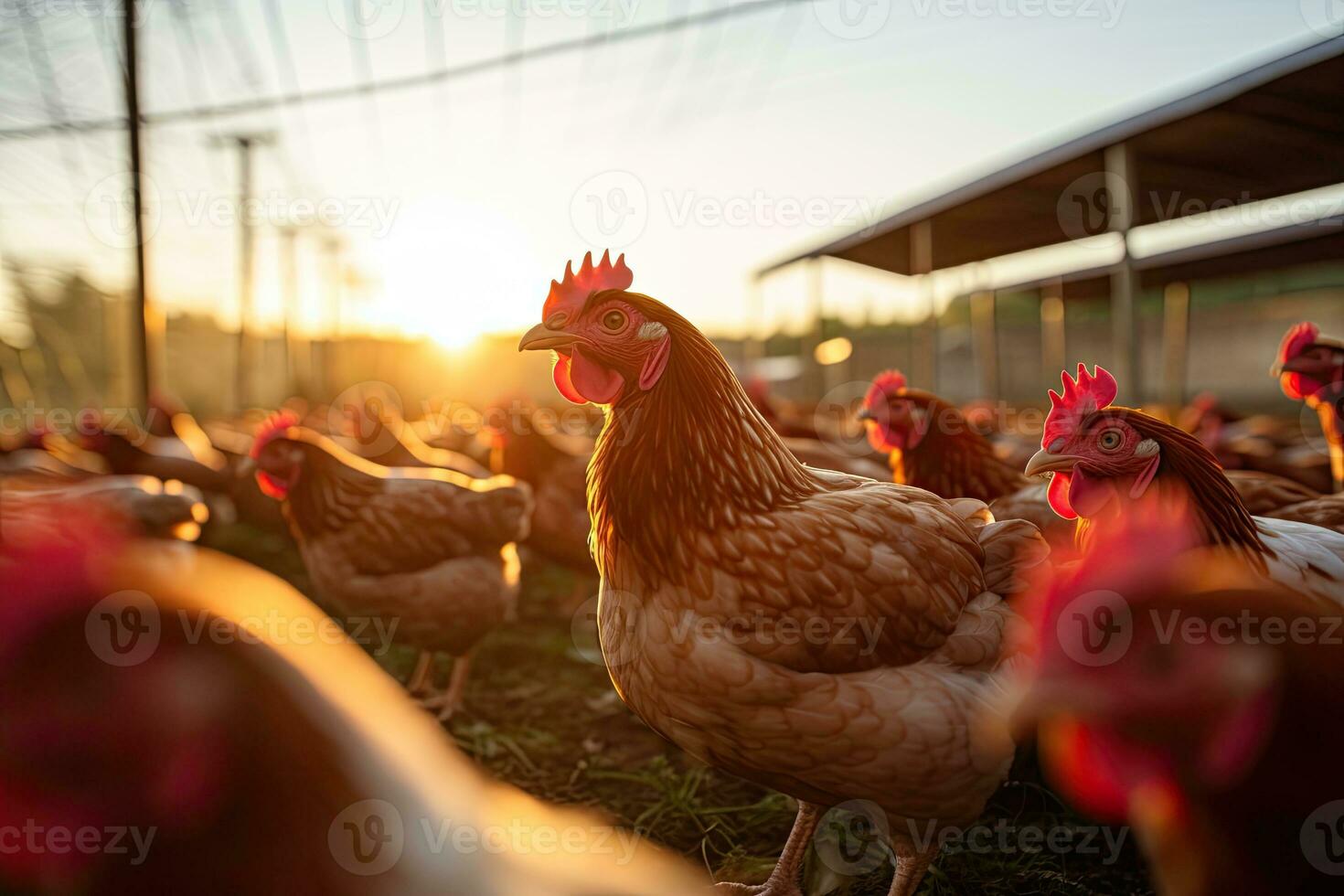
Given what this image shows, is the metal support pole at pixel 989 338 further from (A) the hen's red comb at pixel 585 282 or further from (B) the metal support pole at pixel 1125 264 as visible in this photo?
(A) the hen's red comb at pixel 585 282

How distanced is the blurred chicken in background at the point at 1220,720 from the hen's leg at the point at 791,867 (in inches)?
55.7

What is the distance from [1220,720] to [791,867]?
1739 mm

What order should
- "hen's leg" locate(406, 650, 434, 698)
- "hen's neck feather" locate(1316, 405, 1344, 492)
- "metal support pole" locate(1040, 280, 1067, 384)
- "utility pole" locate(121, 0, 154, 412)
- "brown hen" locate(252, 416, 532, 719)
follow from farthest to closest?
"metal support pole" locate(1040, 280, 1067, 384), "utility pole" locate(121, 0, 154, 412), "hen's leg" locate(406, 650, 434, 698), "brown hen" locate(252, 416, 532, 719), "hen's neck feather" locate(1316, 405, 1344, 492)

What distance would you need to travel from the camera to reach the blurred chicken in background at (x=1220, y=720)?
91cm

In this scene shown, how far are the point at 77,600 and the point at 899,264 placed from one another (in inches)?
505

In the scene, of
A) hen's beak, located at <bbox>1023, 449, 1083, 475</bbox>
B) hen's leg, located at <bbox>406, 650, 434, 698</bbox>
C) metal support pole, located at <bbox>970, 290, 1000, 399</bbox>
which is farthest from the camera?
metal support pole, located at <bbox>970, 290, 1000, 399</bbox>

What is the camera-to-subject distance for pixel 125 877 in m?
0.49

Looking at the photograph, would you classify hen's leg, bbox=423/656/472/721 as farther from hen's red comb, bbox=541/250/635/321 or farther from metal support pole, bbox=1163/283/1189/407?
metal support pole, bbox=1163/283/1189/407

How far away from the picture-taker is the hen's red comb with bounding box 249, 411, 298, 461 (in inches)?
163

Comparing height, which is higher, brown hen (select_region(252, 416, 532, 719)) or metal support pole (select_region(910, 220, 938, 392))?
metal support pole (select_region(910, 220, 938, 392))

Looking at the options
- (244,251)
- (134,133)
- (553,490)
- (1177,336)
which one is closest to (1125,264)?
(553,490)

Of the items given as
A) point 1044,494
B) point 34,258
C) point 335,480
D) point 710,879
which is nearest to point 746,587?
point 710,879

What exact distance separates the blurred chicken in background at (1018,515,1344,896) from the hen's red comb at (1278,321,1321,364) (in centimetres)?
372

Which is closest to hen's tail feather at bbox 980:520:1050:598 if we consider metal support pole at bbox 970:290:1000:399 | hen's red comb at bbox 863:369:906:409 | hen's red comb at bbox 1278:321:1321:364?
hen's red comb at bbox 863:369:906:409
